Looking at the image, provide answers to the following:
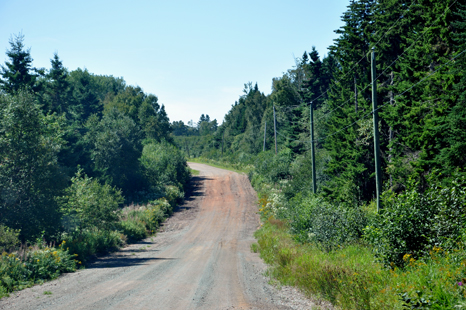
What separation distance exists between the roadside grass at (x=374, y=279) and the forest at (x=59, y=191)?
955 cm

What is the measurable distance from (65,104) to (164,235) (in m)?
35.9

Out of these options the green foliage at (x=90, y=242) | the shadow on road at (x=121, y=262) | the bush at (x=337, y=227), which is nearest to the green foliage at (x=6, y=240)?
the green foliage at (x=90, y=242)

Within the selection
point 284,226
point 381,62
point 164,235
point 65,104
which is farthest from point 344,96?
point 65,104

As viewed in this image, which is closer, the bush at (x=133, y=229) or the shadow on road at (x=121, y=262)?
the shadow on road at (x=121, y=262)

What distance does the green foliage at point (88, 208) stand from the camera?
19.7 m

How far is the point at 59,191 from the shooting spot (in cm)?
1858

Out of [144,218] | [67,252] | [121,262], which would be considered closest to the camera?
[67,252]

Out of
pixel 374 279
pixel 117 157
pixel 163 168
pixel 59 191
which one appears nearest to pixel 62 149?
pixel 117 157

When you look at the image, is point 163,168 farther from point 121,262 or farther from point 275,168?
point 121,262

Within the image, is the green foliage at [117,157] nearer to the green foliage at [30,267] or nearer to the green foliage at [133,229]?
the green foliage at [133,229]

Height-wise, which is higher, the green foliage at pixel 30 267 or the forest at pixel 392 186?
the forest at pixel 392 186

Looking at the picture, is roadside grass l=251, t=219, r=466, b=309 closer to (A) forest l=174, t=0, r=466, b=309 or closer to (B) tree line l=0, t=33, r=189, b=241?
(A) forest l=174, t=0, r=466, b=309

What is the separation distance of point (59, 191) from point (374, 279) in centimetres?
1665

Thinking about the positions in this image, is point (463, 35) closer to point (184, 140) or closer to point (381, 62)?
point (381, 62)
